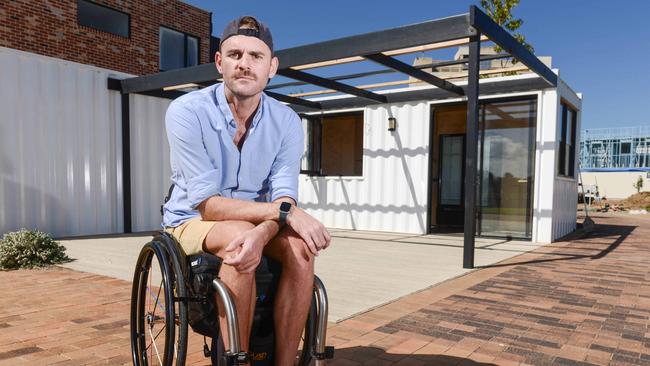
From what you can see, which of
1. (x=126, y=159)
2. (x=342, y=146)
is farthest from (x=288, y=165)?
(x=342, y=146)

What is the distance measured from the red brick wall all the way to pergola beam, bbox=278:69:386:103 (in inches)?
252

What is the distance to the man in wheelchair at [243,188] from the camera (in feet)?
5.29

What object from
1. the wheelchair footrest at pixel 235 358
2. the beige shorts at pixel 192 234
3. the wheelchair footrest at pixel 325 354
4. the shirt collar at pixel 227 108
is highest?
the shirt collar at pixel 227 108

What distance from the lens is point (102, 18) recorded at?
11.0m

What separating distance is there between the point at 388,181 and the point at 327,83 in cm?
284

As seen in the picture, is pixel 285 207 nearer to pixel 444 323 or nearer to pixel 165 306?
pixel 165 306

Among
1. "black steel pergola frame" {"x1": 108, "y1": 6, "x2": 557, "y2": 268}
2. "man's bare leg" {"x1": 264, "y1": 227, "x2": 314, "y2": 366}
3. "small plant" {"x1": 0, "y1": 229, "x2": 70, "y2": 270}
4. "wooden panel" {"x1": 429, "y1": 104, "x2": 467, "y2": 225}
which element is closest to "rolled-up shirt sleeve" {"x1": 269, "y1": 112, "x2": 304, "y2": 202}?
"man's bare leg" {"x1": 264, "y1": 227, "x2": 314, "y2": 366}

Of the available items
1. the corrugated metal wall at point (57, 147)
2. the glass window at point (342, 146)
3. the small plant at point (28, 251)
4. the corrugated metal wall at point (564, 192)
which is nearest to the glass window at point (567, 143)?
the corrugated metal wall at point (564, 192)

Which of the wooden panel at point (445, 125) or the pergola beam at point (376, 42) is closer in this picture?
the pergola beam at point (376, 42)

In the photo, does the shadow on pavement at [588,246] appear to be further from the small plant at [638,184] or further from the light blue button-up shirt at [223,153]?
the small plant at [638,184]

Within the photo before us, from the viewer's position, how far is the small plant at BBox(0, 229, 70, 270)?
500cm

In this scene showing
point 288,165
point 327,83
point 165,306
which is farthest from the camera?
point 327,83

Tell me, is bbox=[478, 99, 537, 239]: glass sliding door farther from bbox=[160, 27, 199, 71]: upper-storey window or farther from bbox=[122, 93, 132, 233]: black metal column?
bbox=[160, 27, 199, 71]: upper-storey window

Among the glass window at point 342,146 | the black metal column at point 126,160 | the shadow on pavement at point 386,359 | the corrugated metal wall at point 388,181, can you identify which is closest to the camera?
the shadow on pavement at point 386,359
